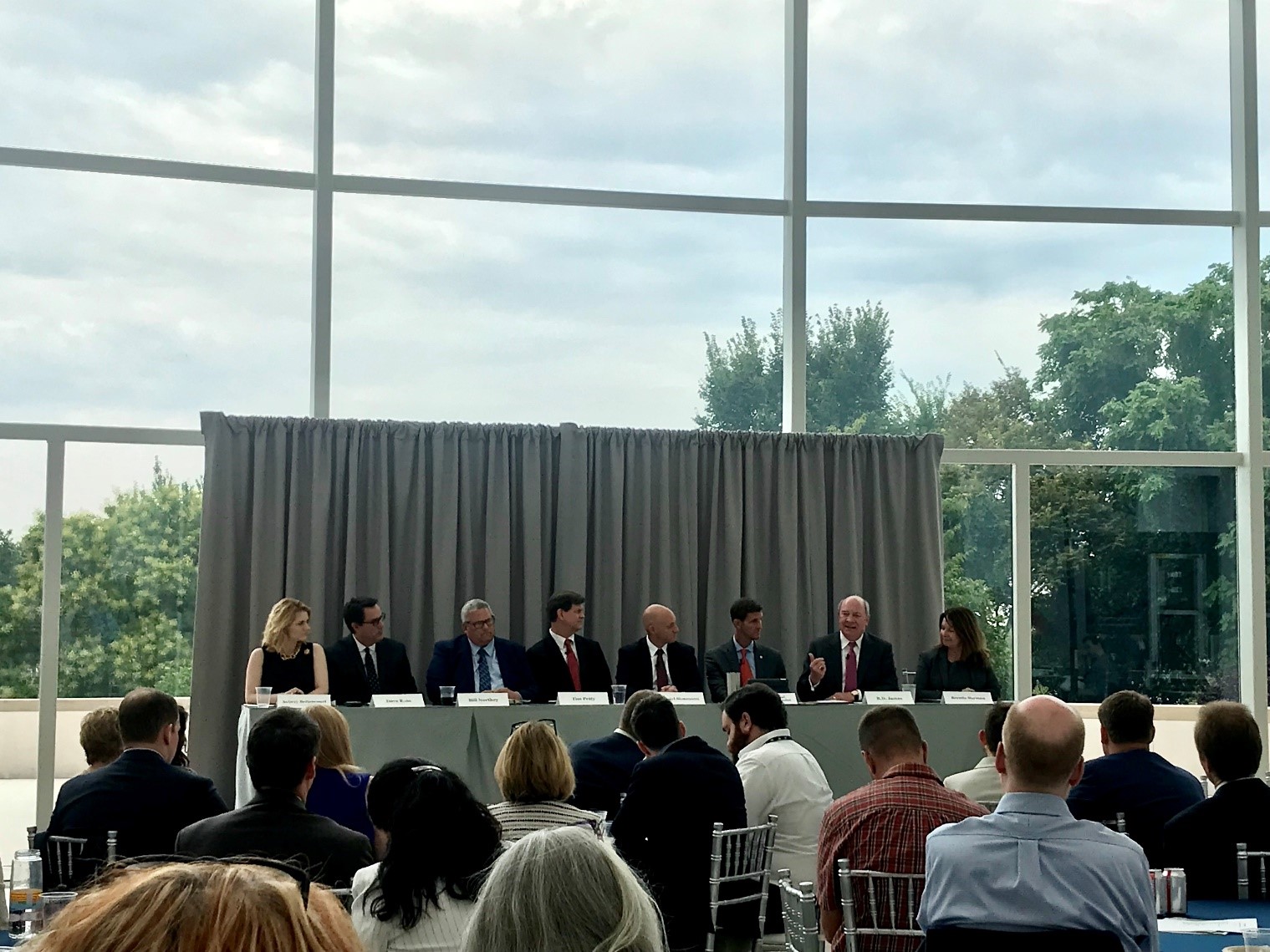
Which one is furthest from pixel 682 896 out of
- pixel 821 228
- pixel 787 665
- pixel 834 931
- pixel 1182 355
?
pixel 1182 355

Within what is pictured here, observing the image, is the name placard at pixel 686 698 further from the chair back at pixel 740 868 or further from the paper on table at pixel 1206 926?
the paper on table at pixel 1206 926

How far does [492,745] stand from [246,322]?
3.37 metres

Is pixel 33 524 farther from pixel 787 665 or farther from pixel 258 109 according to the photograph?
pixel 787 665

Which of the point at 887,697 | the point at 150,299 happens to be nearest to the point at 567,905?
the point at 887,697

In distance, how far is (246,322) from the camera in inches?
358

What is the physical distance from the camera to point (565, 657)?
8281 mm

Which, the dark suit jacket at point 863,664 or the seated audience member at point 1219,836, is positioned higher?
the dark suit jacket at point 863,664

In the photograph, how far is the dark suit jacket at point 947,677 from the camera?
8.09 meters

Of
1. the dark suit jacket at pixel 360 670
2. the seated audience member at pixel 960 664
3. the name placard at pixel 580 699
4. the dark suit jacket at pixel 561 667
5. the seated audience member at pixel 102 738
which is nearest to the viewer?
the seated audience member at pixel 102 738

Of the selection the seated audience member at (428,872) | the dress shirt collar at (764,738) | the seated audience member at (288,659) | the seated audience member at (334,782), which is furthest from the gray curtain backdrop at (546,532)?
the seated audience member at (428,872)

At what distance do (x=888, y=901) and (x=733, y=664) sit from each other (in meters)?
4.59

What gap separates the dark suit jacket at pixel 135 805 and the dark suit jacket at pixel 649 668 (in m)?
3.99

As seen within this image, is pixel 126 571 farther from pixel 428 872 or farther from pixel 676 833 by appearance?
pixel 428 872

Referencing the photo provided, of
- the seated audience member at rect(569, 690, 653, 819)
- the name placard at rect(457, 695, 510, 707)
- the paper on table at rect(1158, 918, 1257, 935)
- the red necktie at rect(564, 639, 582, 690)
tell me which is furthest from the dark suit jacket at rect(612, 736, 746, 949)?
the red necktie at rect(564, 639, 582, 690)
